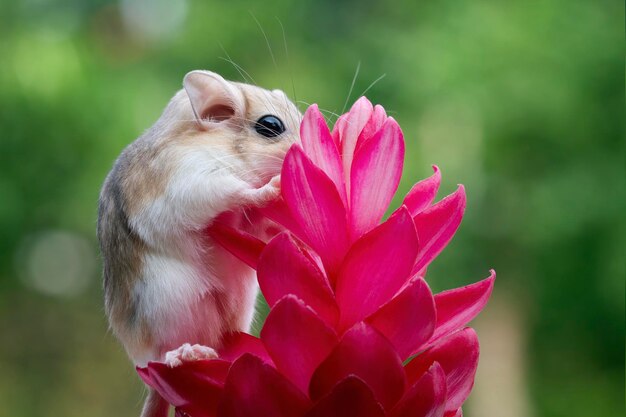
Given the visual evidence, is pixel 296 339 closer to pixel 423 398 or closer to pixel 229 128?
pixel 423 398

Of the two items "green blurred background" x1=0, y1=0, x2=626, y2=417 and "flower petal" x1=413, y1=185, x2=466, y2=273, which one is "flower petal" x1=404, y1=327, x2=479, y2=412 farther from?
"green blurred background" x1=0, y1=0, x2=626, y2=417

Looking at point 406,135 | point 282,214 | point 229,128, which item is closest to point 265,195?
point 282,214

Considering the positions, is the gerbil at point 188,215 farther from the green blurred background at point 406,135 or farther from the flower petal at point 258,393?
the green blurred background at point 406,135

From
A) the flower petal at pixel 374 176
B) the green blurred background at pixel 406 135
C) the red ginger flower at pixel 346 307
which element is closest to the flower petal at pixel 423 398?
the red ginger flower at pixel 346 307

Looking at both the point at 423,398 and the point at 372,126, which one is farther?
the point at 372,126

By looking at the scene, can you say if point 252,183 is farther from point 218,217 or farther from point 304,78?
point 304,78

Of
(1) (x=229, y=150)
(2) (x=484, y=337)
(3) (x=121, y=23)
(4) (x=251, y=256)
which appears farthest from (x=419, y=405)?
(3) (x=121, y=23)
